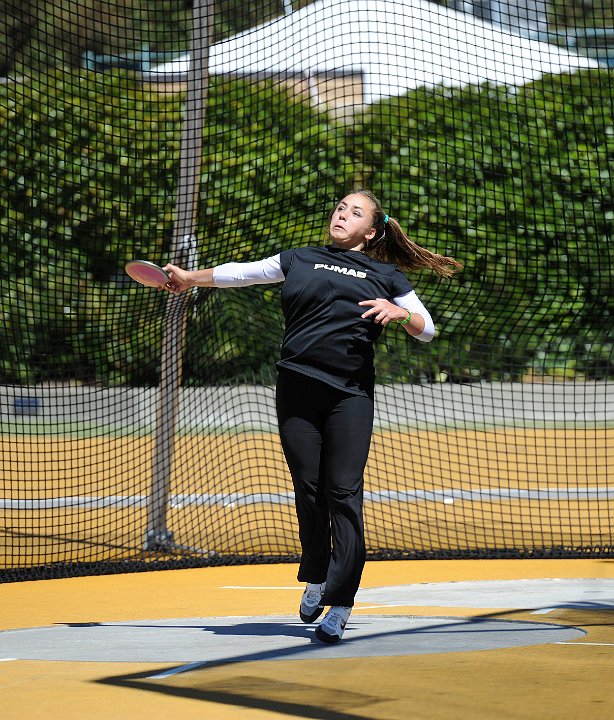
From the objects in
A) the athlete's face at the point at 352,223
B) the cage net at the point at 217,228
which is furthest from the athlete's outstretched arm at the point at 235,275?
the cage net at the point at 217,228

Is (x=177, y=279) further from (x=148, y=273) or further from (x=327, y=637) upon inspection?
(x=327, y=637)

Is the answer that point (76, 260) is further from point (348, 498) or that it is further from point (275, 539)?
point (348, 498)

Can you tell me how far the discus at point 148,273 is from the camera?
4.75 metres

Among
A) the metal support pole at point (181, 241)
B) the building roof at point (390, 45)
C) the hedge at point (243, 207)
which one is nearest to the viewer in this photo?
the metal support pole at point (181, 241)

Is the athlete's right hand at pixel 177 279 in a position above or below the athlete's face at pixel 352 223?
below

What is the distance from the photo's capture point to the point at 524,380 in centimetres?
1381

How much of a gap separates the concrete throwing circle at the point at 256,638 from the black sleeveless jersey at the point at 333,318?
3.28ft

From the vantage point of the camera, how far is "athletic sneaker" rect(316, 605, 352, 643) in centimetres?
441

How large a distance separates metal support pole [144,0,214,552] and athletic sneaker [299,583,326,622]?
3.27 m

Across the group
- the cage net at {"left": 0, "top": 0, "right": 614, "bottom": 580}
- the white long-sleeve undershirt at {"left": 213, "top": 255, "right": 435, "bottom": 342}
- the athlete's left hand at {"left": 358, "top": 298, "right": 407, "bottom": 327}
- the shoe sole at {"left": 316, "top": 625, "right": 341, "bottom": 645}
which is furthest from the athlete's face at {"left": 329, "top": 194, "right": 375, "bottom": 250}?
the cage net at {"left": 0, "top": 0, "right": 614, "bottom": 580}

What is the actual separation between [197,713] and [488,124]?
24.1 ft

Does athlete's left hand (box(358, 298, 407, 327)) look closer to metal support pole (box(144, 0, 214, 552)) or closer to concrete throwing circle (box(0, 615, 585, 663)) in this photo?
concrete throwing circle (box(0, 615, 585, 663))

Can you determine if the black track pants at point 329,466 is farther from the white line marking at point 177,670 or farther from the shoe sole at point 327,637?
the white line marking at point 177,670

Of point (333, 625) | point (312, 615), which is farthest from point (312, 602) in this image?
point (333, 625)
